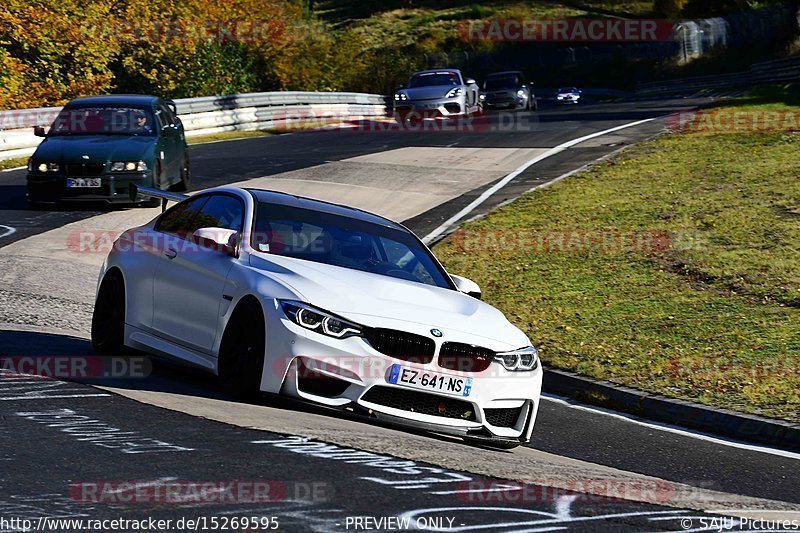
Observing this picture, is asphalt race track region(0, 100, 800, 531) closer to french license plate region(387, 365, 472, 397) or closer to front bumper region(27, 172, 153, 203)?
french license plate region(387, 365, 472, 397)

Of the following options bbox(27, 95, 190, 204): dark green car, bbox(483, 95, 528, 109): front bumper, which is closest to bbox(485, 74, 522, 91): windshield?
bbox(483, 95, 528, 109): front bumper

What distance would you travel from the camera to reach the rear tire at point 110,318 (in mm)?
9891

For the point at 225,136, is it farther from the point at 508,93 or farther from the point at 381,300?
the point at 381,300

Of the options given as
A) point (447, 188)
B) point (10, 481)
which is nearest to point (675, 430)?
point (10, 481)

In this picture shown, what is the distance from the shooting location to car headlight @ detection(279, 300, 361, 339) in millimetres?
7902

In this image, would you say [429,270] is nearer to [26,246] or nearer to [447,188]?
[26,246]

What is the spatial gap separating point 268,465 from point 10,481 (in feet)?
4.14

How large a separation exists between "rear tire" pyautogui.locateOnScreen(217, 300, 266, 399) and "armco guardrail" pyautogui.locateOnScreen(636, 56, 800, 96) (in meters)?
33.7

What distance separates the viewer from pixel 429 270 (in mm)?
9531

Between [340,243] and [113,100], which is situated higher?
[113,100]

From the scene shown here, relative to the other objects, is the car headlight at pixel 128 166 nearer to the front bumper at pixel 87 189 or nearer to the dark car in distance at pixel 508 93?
the front bumper at pixel 87 189

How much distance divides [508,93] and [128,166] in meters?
24.6

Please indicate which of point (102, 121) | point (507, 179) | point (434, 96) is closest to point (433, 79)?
point (434, 96)

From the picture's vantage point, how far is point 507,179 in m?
24.5
